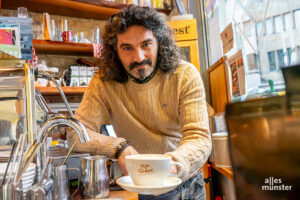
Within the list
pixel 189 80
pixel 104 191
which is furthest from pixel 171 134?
pixel 104 191

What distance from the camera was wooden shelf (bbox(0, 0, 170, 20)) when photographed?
2287 mm

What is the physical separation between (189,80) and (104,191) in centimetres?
64

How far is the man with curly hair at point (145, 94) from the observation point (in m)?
1.21

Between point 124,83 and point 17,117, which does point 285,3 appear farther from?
point 17,117

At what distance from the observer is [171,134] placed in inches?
49.3

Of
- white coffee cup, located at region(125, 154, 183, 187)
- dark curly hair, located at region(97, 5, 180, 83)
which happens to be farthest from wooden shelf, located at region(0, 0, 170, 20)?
white coffee cup, located at region(125, 154, 183, 187)

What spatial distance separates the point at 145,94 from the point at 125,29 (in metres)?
0.35

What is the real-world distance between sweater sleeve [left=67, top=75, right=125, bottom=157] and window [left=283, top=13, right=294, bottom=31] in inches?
36.5

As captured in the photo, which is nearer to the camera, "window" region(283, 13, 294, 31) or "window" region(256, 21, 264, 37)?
"window" region(283, 13, 294, 31)

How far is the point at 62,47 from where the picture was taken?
A: 2.33 m

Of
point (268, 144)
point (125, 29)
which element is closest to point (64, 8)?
point (125, 29)

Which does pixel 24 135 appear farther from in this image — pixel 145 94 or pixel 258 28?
pixel 258 28

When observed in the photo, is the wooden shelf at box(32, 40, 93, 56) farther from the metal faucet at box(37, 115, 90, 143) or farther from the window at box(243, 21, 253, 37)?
the metal faucet at box(37, 115, 90, 143)

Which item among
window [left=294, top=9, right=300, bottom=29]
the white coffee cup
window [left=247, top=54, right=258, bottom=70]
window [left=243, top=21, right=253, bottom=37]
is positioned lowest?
the white coffee cup
